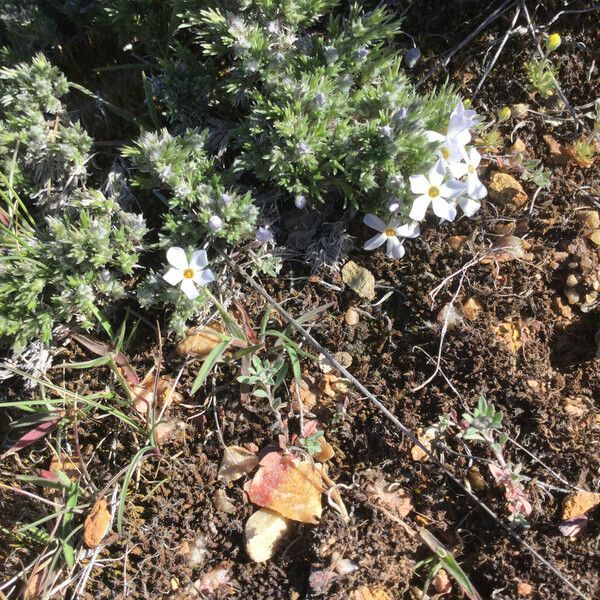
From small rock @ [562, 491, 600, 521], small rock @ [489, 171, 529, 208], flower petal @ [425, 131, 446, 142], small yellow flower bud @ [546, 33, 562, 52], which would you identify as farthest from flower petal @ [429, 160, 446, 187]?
small rock @ [562, 491, 600, 521]

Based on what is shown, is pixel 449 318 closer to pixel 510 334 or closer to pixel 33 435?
pixel 510 334

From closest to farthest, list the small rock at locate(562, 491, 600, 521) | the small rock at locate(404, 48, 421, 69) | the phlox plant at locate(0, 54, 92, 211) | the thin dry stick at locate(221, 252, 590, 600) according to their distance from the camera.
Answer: the thin dry stick at locate(221, 252, 590, 600) < the small rock at locate(562, 491, 600, 521) < the phlox plant at locate(0, 54, 92, 211) < the small rock at locate(404, 48, 421, 69)

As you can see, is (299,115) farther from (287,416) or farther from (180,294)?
(287,416)

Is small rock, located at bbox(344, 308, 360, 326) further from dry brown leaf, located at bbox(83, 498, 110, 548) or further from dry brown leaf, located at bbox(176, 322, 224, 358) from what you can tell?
dry brown leaf, located at bbox(83, 498, 110, 548)

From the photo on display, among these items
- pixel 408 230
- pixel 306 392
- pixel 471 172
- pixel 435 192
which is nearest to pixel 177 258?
pixel 306 392

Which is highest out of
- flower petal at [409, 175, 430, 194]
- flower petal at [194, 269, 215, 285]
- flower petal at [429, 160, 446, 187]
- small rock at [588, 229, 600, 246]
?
flower petal at [429, 160, 446, 187]
